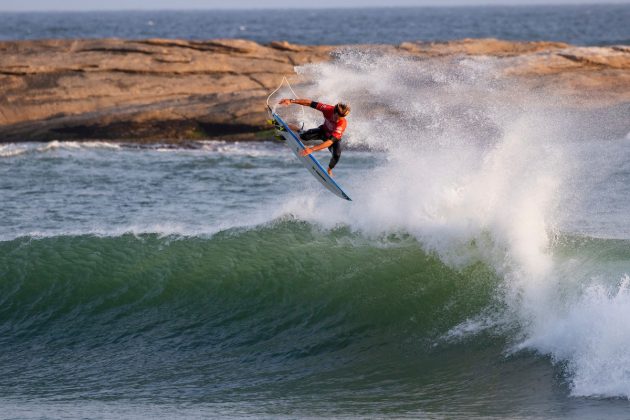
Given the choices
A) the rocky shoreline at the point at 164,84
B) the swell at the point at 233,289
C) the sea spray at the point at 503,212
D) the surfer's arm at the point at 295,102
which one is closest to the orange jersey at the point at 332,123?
the surfer's arm at the point at 295,102

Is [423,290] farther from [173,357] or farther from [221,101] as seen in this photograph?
[221,101]

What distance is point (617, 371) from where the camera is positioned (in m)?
10.5

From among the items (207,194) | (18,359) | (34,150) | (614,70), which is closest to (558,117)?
(614,70)

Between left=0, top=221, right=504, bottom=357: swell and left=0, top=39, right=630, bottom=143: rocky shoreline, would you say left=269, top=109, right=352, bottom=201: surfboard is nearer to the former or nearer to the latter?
left=0, top=221, right=504, bottom=357: swell

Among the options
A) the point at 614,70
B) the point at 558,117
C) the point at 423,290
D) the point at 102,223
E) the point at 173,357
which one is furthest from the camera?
the point at 614,70

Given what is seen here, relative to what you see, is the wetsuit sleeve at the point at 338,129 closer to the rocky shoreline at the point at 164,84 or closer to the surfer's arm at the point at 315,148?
the surfer's arm at the point at 315,148

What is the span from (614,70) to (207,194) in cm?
1400

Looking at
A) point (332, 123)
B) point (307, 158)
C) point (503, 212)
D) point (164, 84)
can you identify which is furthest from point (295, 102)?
point (164, 84)

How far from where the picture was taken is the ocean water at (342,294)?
1111 cm

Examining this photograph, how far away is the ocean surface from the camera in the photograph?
36.4 ft

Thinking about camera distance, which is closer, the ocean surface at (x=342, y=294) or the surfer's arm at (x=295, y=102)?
the ocean surface at (x=342, y=294)

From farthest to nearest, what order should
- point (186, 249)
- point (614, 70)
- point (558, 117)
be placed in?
point (614, 70), point (558, 117), point (186, 249)

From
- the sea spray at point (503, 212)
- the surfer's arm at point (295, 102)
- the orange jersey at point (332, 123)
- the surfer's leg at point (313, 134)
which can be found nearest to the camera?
the sea spray at point (503, 212)

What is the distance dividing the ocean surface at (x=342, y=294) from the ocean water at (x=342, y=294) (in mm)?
36
